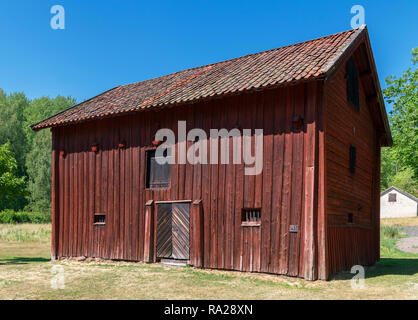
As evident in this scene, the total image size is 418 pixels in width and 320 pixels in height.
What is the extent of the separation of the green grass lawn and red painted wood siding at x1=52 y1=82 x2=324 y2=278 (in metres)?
0.78

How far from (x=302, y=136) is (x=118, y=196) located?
7.42 meters

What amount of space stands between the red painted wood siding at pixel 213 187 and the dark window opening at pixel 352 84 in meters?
3.16

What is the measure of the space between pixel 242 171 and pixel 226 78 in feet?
11.2

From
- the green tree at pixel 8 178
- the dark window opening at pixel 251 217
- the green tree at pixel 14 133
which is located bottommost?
the dark window opening at pixel 251 217

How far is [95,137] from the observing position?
1731 centimetres

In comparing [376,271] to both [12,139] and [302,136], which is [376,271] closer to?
[302,136]

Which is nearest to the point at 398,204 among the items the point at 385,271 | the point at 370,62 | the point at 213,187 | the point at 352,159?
the point at 370,62

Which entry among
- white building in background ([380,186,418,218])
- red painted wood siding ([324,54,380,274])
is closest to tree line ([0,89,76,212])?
red painted wood siding ([324,54,380,274])

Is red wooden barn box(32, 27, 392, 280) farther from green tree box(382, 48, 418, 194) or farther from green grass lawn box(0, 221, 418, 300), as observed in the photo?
green tree box(382, 48, 418, 194)

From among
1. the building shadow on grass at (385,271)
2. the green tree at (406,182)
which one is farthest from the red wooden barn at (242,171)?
the green tree at (406,182)

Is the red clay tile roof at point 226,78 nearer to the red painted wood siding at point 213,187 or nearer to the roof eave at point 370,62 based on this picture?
the roof eave at point 370,62

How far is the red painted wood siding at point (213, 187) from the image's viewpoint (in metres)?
12.3

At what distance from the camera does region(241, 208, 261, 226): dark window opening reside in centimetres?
1304
